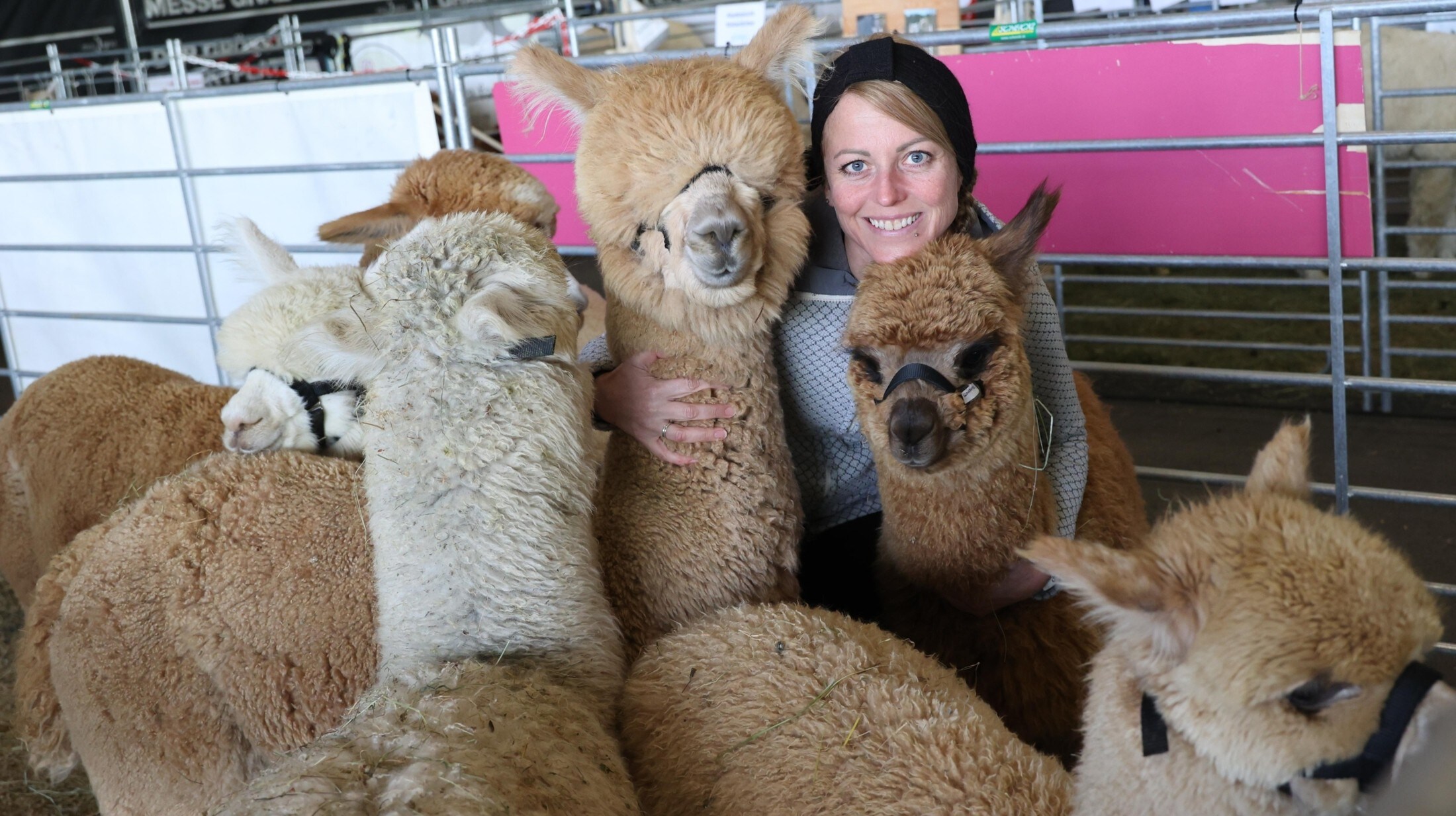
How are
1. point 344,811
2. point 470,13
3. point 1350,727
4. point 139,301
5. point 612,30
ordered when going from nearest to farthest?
point 1350,727
point 344,811
point 139,301
point 470,13
point 612,30

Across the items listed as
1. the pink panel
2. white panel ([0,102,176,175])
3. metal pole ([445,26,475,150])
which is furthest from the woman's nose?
white panel ([0,102,176,175])

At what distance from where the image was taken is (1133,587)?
1133 millimetres

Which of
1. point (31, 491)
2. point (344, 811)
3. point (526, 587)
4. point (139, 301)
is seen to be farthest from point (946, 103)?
point (139, 301)

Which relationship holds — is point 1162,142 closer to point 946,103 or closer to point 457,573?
point 946,103

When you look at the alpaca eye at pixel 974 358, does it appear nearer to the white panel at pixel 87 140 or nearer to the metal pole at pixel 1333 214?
the metal pole at pixel 1333 214

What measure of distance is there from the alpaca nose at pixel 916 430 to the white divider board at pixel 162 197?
9.27 ft

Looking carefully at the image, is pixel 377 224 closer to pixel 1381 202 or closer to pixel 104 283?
pixel 104 283

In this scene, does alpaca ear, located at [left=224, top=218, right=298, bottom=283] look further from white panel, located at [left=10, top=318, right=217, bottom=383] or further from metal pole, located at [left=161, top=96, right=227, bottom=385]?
white panel, located at [left=10, top=318, right=217, bottom=383]

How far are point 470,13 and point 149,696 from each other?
638 centimetres

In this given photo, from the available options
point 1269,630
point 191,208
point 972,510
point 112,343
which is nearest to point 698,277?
point 972,510

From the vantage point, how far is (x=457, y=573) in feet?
5.38

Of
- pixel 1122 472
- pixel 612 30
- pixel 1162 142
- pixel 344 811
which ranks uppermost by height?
pixel 612 30

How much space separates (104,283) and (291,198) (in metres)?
1.39

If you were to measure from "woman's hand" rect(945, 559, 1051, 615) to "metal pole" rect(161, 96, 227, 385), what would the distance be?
356 cm
